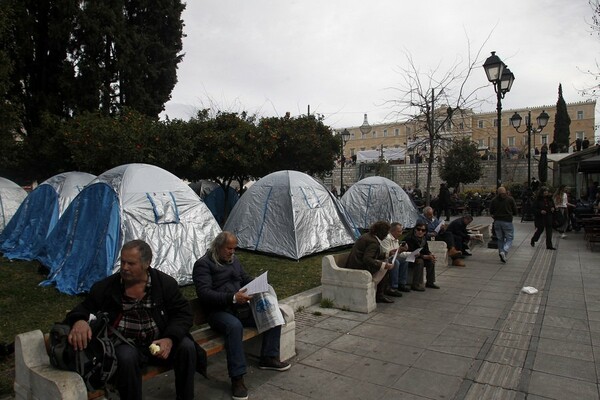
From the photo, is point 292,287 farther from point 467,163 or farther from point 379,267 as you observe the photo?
point 467,163

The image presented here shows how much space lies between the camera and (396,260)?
6.46 metres

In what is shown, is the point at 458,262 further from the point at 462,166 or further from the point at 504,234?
the point at 462,166

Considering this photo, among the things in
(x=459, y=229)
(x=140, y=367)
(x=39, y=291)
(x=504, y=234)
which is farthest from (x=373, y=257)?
(x=39, y=291)

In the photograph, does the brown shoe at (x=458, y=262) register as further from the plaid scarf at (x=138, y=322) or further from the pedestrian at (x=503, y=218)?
the plaid scarf at (x=138, y=322)

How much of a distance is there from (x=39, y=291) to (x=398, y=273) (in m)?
5.97

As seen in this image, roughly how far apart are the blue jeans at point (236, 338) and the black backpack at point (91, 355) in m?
0.98

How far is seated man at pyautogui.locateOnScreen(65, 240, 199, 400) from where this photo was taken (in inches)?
118

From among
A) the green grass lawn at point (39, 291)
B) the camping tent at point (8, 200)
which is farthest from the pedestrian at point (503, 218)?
the camping tent at point (8, 200)

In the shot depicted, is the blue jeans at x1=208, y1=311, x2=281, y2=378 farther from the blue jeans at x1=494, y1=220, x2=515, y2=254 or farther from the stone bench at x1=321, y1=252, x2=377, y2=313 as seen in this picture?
the blue jeans at x1=494, y1=220, x2=515, y2=254

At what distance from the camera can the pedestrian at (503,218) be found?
9.27m

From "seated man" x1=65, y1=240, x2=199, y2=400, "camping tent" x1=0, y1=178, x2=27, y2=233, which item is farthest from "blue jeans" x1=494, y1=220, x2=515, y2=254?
"camping tent" x1=0, y1=178, x2=27, y2=233

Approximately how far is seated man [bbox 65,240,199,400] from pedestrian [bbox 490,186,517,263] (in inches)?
323

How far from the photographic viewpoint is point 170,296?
321cm

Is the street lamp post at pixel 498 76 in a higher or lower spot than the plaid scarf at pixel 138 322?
higher
